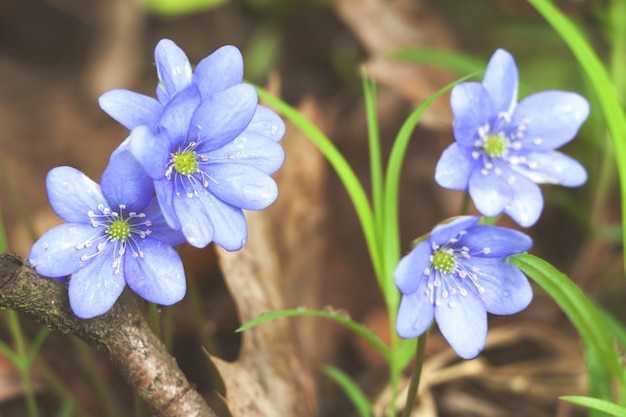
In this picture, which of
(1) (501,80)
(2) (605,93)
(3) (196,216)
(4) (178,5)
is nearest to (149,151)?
(3) (196,216)

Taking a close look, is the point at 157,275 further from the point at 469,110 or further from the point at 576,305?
the point at 576,305

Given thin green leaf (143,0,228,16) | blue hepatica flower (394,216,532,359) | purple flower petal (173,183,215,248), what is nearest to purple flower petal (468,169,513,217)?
blue hepatica flower (394,216,532,359)

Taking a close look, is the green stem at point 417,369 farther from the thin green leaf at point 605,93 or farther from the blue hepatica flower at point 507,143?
the thin green leaf at point 605,93

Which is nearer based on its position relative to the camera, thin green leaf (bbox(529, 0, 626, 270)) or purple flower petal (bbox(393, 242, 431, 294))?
purple flower petal (bbox(393, 242, 431, 294))

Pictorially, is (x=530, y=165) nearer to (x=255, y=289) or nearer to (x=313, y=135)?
(x=313, y=135)

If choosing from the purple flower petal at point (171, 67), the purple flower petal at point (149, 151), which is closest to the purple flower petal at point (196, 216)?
the purple flower petal at point (149, 151)

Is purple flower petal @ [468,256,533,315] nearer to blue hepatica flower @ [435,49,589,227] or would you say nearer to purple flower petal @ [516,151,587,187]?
blue hepatica flower @ [435,49,589,227]

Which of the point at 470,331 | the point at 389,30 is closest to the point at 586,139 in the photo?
the point at 389,30
